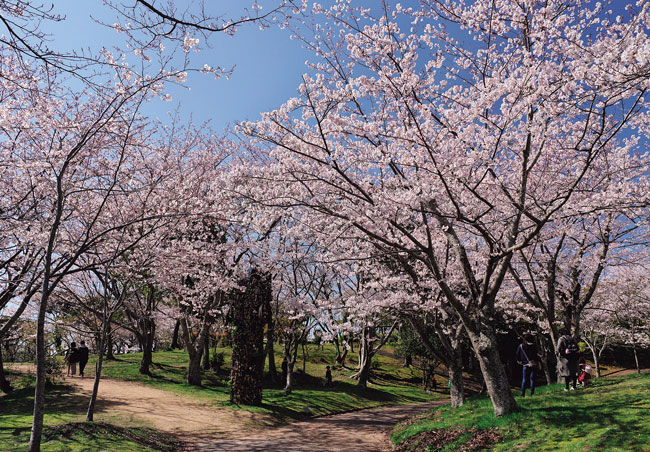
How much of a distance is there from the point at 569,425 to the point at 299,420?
981 cm

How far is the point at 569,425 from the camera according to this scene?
710cm

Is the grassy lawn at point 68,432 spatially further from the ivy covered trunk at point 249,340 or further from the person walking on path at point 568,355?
the person walking on path at point 568,355

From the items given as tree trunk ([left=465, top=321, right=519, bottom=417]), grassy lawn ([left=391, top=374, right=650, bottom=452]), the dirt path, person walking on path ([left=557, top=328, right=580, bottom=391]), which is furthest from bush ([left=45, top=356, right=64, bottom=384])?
person walking on path ([left=557, top=328, right=580, bottom=391])

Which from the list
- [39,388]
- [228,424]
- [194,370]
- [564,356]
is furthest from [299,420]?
[39,388]

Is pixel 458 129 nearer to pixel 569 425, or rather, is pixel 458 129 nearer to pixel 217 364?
pixel 569 425

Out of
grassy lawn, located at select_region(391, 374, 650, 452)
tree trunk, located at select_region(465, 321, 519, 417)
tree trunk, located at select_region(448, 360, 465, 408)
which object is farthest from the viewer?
tree trunk, located at select_region(448, 360, 465, 408)

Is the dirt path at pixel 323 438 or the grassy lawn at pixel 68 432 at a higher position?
the grassy lawn at pixel 68 432

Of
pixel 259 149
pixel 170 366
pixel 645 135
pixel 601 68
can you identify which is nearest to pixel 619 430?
pixel 601 68

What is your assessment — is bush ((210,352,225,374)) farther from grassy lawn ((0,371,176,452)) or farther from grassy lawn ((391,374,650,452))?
grassy lawn ((391,374,650,452))

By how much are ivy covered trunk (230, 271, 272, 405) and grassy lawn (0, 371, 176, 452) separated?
4.77 meters

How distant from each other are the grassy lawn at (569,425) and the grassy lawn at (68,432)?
6647mm

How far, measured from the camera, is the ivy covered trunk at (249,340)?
50.0 feet

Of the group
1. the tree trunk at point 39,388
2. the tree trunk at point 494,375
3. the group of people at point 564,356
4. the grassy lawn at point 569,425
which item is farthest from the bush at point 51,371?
the group of people at point 564,356

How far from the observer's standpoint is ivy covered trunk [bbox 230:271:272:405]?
15242mm
